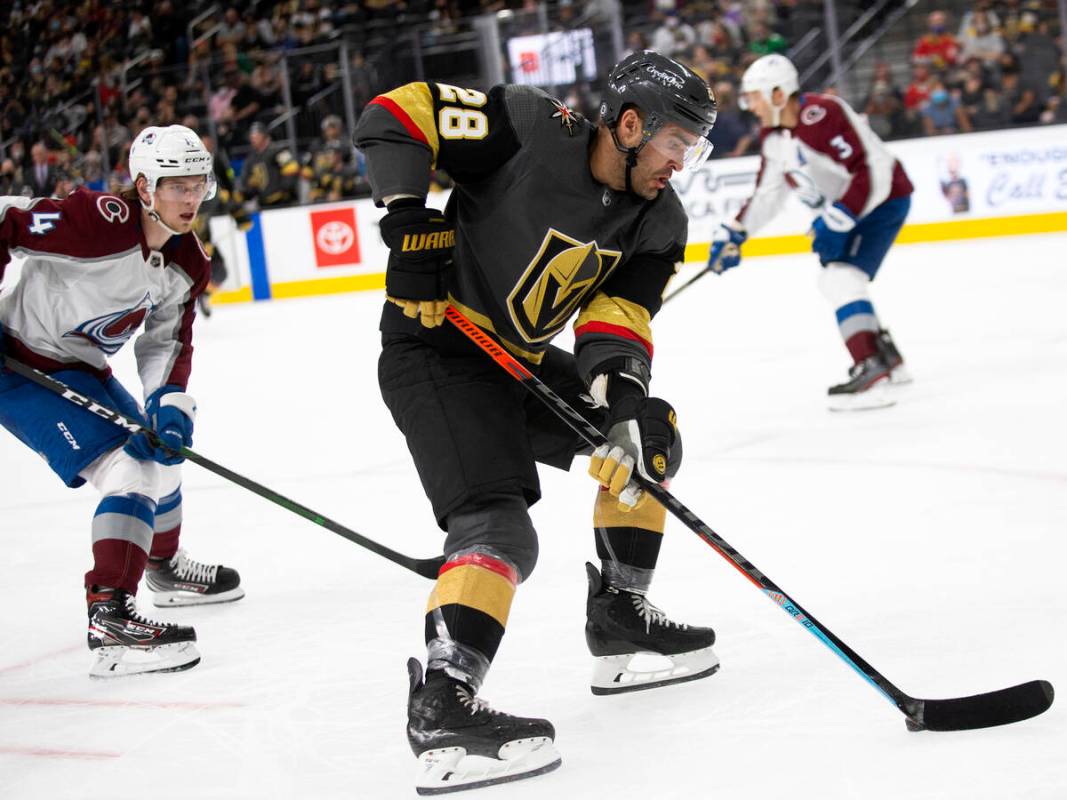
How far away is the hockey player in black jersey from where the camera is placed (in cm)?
199

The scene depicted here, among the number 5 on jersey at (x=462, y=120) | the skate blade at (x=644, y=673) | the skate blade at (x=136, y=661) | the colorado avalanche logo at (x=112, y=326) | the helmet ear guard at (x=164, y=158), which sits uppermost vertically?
the number 5 on jersey at (x=462, y=120)

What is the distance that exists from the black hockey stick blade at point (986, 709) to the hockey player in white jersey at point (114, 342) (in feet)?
4.91

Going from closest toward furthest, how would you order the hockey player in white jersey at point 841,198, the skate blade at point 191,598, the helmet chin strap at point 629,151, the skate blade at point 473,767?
1. the skate blade at point 473,767
2. the helmet chin strap at point 629,151
3. the skate blade at point 191,598
4. the hockey player in white jersey at point 841,198

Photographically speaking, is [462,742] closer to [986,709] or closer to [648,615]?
[648,615]

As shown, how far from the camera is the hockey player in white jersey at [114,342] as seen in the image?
2738 mm

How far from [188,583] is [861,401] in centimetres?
272

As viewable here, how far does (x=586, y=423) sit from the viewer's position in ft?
7.57

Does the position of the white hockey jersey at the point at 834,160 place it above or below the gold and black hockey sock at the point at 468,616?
above

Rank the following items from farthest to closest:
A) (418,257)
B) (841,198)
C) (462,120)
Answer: (841,198), (462,120), (418,257)

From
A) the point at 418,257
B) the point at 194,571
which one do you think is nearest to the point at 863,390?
the point at 194,571

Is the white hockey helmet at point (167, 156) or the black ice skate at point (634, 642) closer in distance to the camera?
the black ice skate at point (634, 642)

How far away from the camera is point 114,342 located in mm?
3064

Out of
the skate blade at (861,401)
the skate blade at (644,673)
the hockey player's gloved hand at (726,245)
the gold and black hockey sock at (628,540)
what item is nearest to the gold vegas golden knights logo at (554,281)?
the gold and black hockey sock at (628,540)

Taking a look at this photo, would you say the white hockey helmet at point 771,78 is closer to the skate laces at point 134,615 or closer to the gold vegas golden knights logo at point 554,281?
the gold vegas golden knights logo at point 554,281
